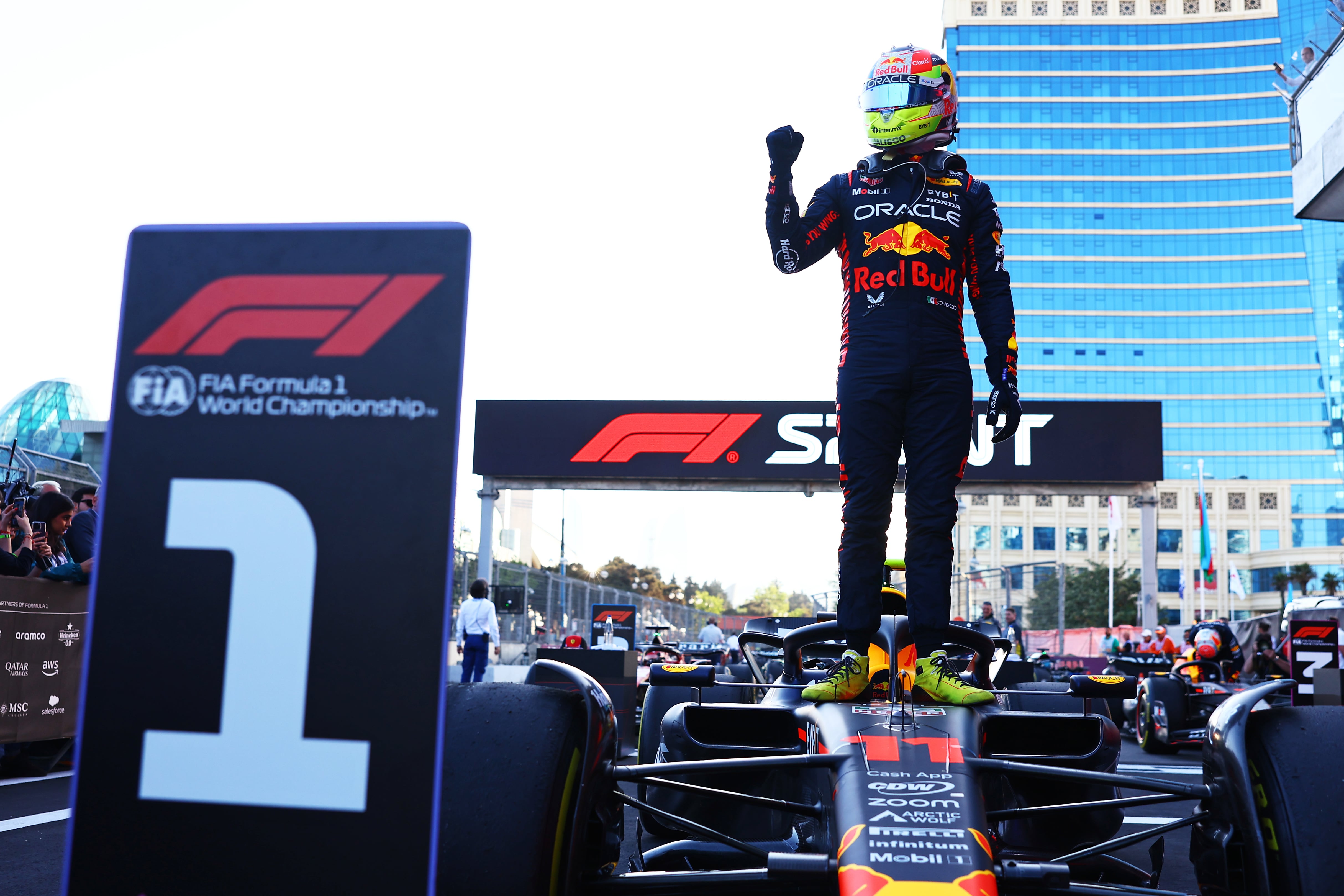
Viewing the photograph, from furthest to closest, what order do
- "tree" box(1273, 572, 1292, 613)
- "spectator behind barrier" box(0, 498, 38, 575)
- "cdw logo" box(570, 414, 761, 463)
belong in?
"tree" box(1273, 572, 1292, 613) → "cdw logo" box(570, 414, 761, 463) → "spectator behind barrier" box(0, 498, 38, 575)

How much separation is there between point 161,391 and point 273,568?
0.30 m

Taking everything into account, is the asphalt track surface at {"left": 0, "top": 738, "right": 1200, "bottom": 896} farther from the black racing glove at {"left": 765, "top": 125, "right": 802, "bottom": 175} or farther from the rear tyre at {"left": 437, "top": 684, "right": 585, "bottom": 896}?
the black racing glove at {"left": 765, "top": 125, "right": 802, "bottom": 175}

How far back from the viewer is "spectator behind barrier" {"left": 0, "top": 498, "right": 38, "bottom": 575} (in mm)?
6715

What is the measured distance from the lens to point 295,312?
4.75ft

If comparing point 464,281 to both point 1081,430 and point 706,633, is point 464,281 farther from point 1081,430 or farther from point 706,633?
point 706,633

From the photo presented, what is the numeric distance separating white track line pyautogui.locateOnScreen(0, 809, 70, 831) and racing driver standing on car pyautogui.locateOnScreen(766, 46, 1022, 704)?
3.18 metres

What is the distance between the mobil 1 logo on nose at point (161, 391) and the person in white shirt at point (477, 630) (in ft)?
33.6

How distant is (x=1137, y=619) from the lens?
60.6 metres

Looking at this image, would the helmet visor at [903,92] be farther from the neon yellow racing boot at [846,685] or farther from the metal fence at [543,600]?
the metal fence at [543,600]

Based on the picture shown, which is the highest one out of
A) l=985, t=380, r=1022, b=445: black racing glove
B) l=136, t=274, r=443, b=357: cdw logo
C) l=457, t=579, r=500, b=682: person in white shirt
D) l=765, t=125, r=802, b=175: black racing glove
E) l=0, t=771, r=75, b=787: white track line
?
Result: l=765, t=125, r=802, b=175: black racing glove

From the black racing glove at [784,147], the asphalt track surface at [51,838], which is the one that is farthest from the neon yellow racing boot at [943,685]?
the black racing glove at [784,147]

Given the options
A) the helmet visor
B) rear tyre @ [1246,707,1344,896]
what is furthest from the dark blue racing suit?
rear tyre @ [1246,707,1344,896]

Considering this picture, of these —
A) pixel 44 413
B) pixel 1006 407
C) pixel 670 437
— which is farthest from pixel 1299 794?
pixel 44 413

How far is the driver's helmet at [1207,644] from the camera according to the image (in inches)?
403
